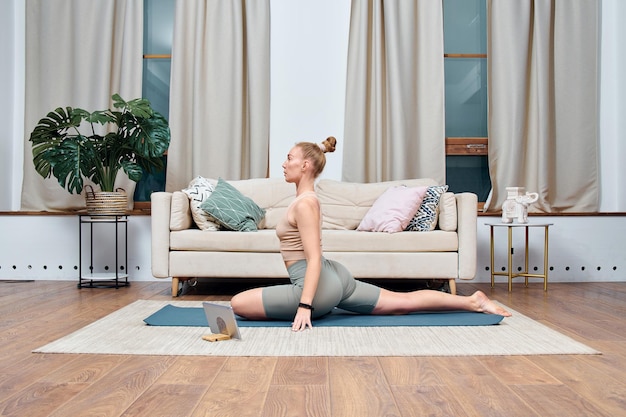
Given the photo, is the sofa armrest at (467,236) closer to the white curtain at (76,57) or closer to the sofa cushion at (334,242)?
the sofa cushion at (334,242)

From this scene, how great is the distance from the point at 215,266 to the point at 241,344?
163 centimetres

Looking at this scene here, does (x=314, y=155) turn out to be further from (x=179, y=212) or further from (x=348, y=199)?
(x=348, y=199)

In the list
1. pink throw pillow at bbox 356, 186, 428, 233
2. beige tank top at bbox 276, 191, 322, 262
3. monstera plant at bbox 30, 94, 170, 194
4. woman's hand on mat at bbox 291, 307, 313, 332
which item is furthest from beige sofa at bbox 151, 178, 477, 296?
woman's hand on mat at bbox 291, 307, 313, 332

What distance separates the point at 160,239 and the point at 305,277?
169cm

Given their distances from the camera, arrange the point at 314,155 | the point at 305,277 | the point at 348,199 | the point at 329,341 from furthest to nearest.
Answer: the point at 348,199 → the point at 314,155 → the point at 305,277 → the point at 329,341

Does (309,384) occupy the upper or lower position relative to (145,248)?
lower

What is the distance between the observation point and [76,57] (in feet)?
17.3

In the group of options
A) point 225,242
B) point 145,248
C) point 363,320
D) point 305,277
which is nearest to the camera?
point 305,277

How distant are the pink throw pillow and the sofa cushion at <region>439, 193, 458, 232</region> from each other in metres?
0.15

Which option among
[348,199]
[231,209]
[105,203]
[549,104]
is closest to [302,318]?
[231,209]

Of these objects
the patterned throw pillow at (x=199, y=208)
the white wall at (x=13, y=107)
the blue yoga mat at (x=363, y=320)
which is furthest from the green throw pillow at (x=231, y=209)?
the white wall at (x=13, y=107)

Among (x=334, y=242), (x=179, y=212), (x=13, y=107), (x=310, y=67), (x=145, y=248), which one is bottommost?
(x=145, y=248)

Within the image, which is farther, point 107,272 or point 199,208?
point 107,272

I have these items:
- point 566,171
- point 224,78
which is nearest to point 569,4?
point 566,171
